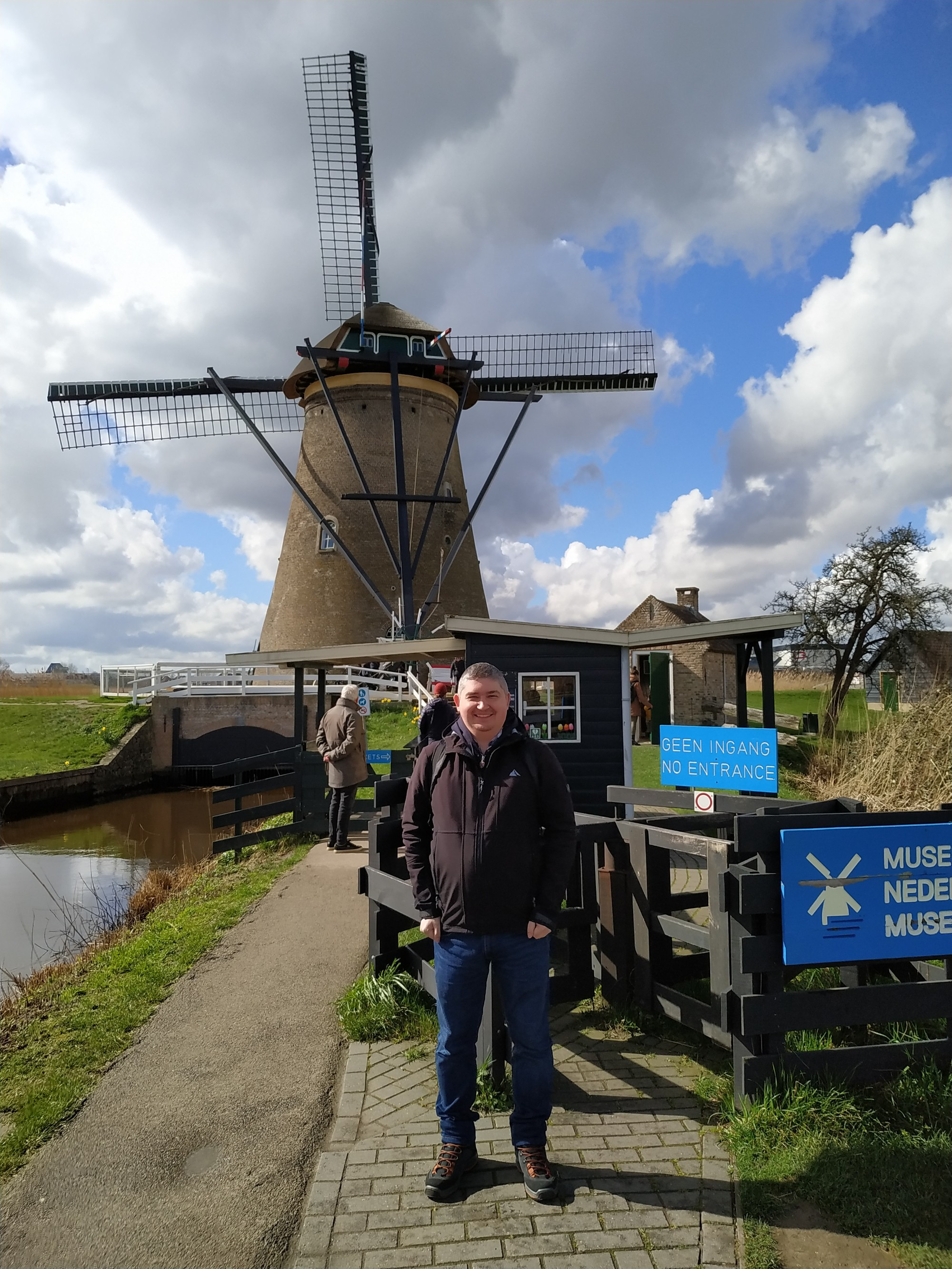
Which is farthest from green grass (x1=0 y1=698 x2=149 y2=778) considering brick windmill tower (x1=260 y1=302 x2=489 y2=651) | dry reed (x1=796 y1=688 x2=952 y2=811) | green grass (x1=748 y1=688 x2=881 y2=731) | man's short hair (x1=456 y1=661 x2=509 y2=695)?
man's short hair (x1=456 y1=661 x2=509 y2=695)

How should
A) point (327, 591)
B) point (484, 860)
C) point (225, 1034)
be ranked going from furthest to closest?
point (327, 591)
point (225, 1034)
point (484, 860)

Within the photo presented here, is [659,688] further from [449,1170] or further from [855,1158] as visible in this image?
[449,1170]

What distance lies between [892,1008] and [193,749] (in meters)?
24.0

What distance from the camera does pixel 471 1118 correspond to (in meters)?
3.26

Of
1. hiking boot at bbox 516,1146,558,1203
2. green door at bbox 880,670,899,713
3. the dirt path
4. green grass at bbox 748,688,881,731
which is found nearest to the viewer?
the dirt path

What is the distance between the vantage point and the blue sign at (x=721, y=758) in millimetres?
9203

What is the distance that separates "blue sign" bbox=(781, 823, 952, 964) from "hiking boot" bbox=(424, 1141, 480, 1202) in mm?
1455

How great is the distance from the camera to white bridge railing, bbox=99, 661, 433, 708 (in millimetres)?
25312

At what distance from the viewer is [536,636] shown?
1201 centimetres

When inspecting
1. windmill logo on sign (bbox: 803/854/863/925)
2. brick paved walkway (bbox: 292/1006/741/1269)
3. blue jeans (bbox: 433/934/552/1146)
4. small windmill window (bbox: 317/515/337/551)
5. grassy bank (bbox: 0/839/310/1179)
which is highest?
small windmill window (bbox: 317/515/337/551)

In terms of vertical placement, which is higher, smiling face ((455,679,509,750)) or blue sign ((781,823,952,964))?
smiling face ((455,679,509,750))

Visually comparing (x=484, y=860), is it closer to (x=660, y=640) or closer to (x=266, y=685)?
(x=660, y=640)

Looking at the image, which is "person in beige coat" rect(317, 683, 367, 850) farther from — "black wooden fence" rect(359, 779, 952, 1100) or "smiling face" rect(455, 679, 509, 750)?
"smiling face" rect(455, 679, 509, 750)

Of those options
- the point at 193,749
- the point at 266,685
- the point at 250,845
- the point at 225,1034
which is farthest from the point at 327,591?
the point at 225,1034
